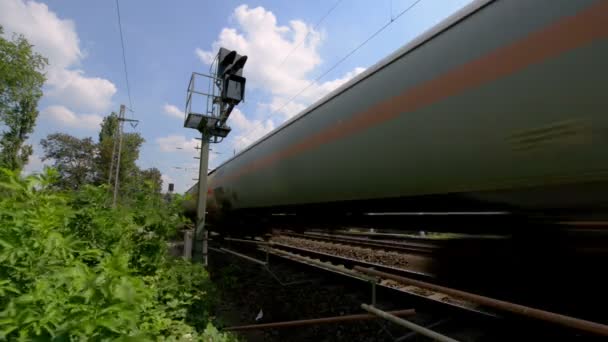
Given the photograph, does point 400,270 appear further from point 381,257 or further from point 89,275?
point 89,275

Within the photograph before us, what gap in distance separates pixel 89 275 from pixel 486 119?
265 centimetres

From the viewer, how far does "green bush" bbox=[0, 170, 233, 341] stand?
4.87 feet

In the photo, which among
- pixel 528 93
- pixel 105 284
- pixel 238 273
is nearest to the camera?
pixel 105 284

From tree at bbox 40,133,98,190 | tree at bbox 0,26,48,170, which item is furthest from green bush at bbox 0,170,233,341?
tree at bbox 40,133,98,190

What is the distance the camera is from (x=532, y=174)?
2.11 m

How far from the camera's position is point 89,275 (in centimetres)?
182

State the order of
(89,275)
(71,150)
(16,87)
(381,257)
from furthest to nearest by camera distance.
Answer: (71,150), (16,87), (381,257), (89,275)

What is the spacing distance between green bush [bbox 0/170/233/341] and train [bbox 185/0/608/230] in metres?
2.23

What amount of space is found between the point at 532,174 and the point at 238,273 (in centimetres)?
542

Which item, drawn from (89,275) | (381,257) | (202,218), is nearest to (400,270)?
(381,257)

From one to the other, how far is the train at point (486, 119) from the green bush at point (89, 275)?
2.23 metres

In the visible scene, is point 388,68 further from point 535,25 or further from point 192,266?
point 192,266

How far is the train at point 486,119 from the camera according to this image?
6.17ft

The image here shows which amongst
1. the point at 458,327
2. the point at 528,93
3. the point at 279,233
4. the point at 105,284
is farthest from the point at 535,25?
the point at 279,233
